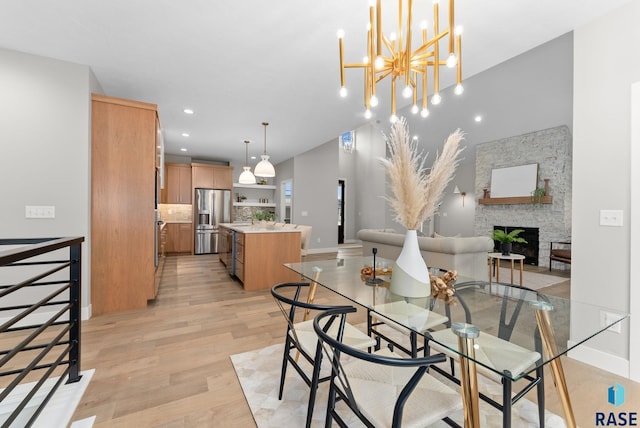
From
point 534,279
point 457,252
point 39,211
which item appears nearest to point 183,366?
point 39,211

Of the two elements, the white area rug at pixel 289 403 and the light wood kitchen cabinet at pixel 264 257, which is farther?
the light wood kitchen cabinet at pixel 264 257

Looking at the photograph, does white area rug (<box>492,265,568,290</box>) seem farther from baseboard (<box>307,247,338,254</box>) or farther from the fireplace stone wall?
baseboard (<box>307,247,338,254</box>)

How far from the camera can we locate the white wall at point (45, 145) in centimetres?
260

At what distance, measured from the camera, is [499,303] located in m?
1.53

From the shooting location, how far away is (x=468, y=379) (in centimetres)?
104

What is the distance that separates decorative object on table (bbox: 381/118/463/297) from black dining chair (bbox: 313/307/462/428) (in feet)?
1.47

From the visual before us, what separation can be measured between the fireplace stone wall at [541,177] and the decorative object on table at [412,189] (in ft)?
23.1

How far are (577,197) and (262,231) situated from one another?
349 cm

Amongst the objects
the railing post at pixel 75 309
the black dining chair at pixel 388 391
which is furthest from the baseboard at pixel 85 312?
the black dining chair at pixel 388 391

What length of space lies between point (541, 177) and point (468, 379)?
7802 mm

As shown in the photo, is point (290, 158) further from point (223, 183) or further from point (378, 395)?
point (378, 395)

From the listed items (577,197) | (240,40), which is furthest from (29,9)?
(577,197)

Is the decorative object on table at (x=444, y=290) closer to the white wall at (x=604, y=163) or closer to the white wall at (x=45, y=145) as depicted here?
the white wall at (x=604, y=163)

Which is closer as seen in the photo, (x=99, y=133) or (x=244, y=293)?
(x=99, y=133)
